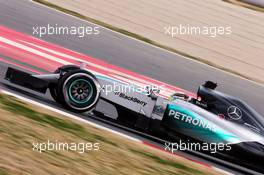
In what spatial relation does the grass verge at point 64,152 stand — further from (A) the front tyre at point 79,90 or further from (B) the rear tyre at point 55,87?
(B) the rear tyre at point 55,87

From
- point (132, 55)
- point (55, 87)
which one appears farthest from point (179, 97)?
point (132, 55)

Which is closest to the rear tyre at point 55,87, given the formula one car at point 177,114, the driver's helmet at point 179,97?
the formula one car at point 177,114

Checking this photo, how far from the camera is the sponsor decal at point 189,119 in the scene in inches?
318

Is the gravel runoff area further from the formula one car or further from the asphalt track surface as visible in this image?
the formula one car

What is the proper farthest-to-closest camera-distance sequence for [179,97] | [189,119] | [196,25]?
[196,25], [179,97], [189,119]

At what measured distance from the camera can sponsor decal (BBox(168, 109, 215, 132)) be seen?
8.07 metres

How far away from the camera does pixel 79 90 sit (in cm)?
798

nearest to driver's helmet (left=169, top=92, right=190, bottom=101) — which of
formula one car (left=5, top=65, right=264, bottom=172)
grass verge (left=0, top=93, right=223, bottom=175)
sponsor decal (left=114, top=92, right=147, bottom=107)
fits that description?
formula one car (left=5, top=65, right=264, bottom=172)

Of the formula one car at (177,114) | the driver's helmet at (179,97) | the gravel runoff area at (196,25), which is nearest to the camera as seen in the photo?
the formula one car at (177,114)

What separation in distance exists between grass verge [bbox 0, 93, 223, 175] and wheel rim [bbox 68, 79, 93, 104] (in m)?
0.40

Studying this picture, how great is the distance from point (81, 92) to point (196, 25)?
29.4 ft

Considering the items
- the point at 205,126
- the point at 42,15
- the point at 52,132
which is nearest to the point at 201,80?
the point at 42,15

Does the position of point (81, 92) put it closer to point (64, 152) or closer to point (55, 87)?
point (55, 87)

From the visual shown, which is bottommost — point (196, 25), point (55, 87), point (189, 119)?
point (55, 87)
